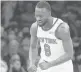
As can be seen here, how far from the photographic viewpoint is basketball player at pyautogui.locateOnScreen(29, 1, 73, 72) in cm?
178

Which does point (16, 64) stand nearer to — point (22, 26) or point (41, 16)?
point (22, 26)

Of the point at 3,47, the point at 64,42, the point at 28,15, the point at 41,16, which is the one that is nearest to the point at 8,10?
the point at 28,15

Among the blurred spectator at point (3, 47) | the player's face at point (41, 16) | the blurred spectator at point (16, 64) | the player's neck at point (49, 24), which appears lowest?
the blurred spectator at point (16, 64)

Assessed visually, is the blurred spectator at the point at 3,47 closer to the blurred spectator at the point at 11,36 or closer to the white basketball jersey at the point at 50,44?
the blurred spectator at the point at 11,36

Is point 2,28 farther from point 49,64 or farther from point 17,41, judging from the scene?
point 49,64

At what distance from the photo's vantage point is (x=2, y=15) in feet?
8.05

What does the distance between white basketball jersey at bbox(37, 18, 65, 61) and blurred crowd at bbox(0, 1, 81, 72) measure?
45cm

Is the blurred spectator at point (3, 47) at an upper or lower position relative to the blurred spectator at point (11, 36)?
lower

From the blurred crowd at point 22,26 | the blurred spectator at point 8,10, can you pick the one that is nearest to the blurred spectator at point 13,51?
the blurred crowd at point 22,26

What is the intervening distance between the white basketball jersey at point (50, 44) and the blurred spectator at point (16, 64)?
0.44 metres

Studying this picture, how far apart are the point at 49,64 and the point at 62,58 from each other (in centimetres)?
10

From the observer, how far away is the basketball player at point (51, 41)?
1775 mm

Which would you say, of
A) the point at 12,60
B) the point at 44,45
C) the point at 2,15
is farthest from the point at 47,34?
the point at 2,15

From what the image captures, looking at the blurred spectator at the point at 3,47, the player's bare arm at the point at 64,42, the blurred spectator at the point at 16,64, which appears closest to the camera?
the player's bare arm at the point at 64,42
